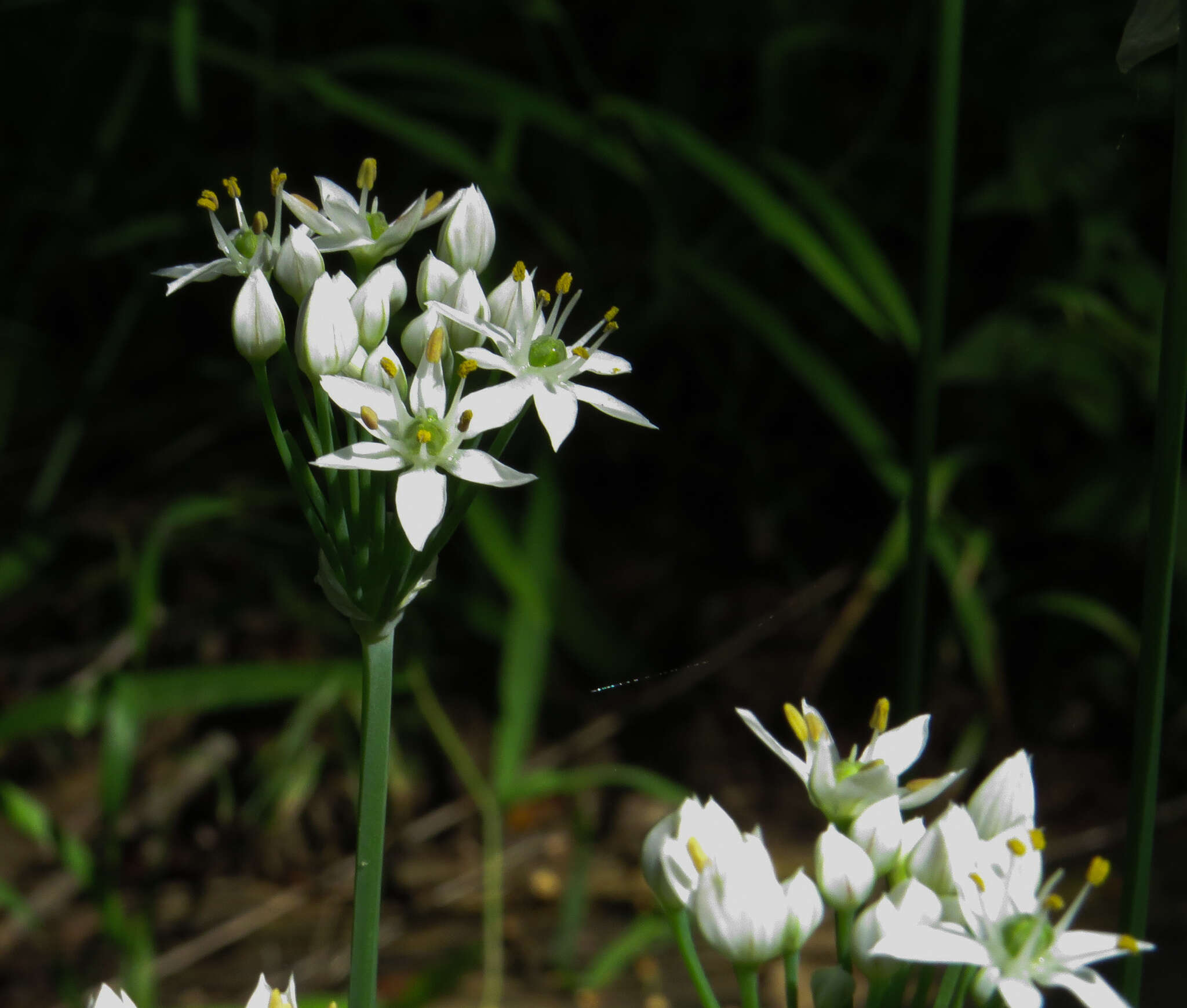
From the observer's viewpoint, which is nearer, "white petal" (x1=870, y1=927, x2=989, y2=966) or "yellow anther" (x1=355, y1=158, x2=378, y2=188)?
"white petal" (x1=870, y1=927, x2=989, y2=966)

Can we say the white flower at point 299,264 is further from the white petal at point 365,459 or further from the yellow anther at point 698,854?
the yellow anther at point 698,854

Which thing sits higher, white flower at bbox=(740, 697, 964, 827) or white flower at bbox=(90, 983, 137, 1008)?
white flower at bbox=(740, 697, 964, 827)

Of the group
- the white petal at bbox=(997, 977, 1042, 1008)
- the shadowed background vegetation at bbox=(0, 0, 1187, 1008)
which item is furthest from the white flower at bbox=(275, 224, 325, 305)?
the shadowed background vegetation at bbox=(0, 0, 1187, 1008)

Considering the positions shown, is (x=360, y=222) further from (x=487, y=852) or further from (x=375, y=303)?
(x=487, y=852)

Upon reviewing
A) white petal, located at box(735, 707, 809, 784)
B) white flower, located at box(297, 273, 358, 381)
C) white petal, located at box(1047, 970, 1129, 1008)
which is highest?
white flower, located at box(297, 273, 358, 381)

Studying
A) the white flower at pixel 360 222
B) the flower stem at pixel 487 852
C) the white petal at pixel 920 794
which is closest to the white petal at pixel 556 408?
the white flower at pixel 360 222

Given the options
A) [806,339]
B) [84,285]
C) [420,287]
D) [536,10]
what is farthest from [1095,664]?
[84,285]

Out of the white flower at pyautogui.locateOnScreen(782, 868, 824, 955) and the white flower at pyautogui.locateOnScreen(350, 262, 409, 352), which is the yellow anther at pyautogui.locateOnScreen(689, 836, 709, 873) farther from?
the white flower at pyautogui.locateOnScreen(350, 262, 409, 352)

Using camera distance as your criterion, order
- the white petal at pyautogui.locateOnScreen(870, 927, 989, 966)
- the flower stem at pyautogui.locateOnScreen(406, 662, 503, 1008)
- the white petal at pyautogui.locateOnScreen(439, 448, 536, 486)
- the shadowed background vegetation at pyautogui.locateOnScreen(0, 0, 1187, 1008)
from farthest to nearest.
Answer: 1. the shadowed background vegetation at pyautogui.locateOnScreen(0, 0, 1187, 1008)
2. the flower stem at pyautogui.locateOnScreen(406, 662, 503, 1008)
3. the white petal at pyautogui.locateOnScreen(439, 448, 536, 486)
4. the white petal at pyautogui.locateOnScreen(870, 927, 989, 966)
